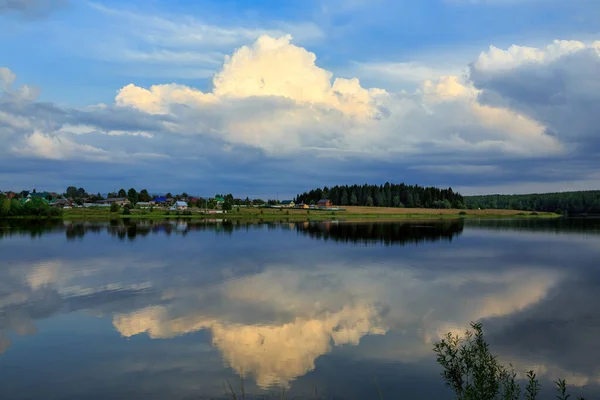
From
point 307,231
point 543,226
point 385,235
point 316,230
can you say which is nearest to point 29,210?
point 307,231

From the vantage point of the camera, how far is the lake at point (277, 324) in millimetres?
16688

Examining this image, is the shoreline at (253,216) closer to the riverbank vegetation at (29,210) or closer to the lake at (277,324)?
the riverbank vegetation at (29,210)

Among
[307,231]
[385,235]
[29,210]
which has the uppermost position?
[29,210]

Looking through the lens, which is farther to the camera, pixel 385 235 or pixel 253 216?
pixel 253 216

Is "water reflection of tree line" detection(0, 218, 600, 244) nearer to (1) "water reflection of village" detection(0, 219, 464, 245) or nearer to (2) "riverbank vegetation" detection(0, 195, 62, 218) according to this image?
(1) "water reflection of village" detection(0, 219, 464, 245)

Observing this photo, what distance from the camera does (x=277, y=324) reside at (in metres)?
24.1

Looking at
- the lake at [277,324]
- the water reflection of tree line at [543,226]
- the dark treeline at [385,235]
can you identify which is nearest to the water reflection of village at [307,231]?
the dark treeline at [385,235]

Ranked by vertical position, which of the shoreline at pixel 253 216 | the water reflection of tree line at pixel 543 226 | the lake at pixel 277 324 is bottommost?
the lake at pixel 277 324

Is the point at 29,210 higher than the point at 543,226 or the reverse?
higher

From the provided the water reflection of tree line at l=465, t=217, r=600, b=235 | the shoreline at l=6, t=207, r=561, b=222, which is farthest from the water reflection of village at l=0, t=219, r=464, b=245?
the shoreline at l=6, t=207, r=561, b=222

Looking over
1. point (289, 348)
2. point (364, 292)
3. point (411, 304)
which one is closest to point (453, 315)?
point (411, 304)

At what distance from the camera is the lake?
54.7ft

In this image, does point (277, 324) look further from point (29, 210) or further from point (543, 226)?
point (29, 210)

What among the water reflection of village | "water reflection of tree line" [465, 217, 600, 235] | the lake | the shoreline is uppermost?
the shoreline
